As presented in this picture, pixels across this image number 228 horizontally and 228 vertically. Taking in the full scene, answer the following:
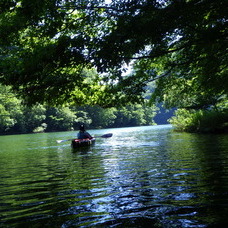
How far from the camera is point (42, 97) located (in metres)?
8.70

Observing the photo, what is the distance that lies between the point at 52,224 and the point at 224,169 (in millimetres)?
6119

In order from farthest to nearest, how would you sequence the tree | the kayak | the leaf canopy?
the tree, the kayak, the leaf canopy

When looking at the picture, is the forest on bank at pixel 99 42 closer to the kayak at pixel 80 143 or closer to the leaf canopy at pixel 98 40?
the leaf canopy at pixel 98 40

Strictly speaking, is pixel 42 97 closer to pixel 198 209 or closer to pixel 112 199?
pixel 112 199

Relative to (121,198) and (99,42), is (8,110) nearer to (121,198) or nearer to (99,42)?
(99,42)

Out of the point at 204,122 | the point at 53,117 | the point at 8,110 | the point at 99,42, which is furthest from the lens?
the point at 53,117

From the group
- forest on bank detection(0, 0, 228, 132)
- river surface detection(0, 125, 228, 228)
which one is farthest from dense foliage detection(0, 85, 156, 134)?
river surface detection(0, 125, 228, 228)

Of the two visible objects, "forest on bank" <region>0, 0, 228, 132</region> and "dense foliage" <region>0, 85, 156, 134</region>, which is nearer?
"forest on bank" <region>0, 0, 228, 132</region>

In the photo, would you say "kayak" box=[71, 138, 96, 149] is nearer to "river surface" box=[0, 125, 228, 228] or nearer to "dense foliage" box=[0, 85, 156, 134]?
"river surface" box=[0, 125, 228, 228]

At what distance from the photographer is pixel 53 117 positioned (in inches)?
2857

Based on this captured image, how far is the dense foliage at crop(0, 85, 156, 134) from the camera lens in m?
57.0

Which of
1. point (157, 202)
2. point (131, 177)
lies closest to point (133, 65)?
point (131, 177)

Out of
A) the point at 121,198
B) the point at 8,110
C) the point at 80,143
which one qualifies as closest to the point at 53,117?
the point at 8,110

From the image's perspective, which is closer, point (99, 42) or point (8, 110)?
point (99, 42)
